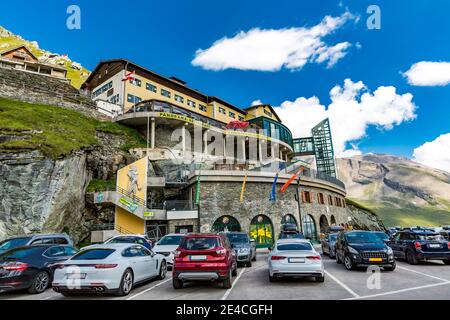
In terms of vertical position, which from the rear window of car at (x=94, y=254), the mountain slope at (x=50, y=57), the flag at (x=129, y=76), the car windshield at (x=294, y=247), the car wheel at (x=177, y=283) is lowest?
the car wheel at (x=177, y=283)

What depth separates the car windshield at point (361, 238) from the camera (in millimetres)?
12692

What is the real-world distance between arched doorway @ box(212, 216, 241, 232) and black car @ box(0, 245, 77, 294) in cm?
1953

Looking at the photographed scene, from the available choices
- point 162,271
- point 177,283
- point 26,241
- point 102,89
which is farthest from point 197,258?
point 102,89

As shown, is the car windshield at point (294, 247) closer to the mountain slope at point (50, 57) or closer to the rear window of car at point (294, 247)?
the rear window of car at point (294, 247)

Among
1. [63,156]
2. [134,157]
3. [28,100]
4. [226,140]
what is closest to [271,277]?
[63,156]

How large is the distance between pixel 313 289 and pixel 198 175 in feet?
69.8

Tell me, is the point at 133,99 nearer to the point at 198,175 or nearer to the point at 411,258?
the point at 198,175

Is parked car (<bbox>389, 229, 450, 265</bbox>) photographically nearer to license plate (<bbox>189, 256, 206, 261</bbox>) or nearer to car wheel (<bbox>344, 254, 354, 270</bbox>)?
car wheel (<bbox>344, 254, 354, 270</bbox>)

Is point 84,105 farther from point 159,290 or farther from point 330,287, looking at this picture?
point 330,287

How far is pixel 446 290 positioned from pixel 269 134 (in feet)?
174

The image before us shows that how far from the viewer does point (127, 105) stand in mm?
46438

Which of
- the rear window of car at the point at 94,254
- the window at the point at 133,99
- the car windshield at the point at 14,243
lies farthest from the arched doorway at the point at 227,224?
the window at the point at 133,99

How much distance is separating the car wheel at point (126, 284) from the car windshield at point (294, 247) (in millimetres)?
5232

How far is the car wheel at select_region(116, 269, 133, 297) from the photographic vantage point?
8.05 metres
